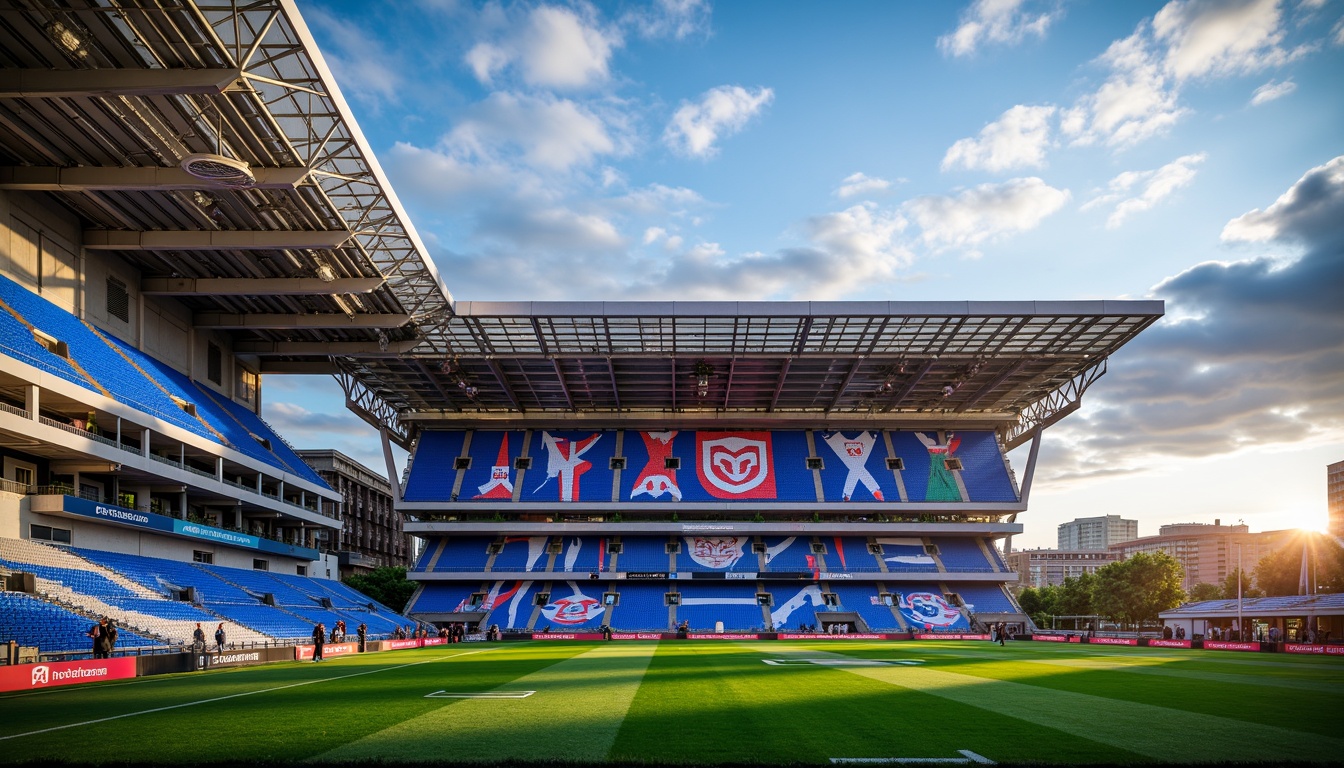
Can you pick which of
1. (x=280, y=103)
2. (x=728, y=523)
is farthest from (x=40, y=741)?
(x=728, y=523)

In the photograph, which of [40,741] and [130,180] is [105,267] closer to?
[130,180]

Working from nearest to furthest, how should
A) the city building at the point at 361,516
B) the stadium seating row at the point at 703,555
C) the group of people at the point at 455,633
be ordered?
the group of people at the point at 455,633 < the stadium seating row at the point at 703,555 < the city building at the point at 361,516

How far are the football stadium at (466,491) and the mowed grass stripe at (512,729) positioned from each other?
0.45 feet

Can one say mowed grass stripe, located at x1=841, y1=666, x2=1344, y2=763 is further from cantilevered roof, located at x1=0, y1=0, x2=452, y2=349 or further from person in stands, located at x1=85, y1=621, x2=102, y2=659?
cantilevered roof, located at x1=0, y1=0, x2=452, y2=349

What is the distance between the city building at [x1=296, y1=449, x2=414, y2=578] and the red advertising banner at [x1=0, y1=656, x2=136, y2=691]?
6099 cm

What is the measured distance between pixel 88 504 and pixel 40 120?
14.5m

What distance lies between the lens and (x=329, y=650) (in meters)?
34.8

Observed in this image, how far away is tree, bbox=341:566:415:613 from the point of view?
77.2m

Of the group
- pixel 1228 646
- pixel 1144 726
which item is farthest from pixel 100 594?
pixel 1228 646

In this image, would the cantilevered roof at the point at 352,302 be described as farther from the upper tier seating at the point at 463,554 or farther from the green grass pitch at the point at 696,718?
the green grass pitch at the point at 696,718

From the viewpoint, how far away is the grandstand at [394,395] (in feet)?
99.7

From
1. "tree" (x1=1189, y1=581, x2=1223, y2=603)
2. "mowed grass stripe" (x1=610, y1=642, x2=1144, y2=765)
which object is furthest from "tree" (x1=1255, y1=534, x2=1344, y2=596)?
"mowed grass stripe" (x1=610, y1=642, x2=1144, y2=765)

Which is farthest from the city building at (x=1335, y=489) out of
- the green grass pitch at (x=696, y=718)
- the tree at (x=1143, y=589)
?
the green grass pitch at (x=696, y=718)

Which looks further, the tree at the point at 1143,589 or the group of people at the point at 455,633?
the tree at the point at 1143,589
